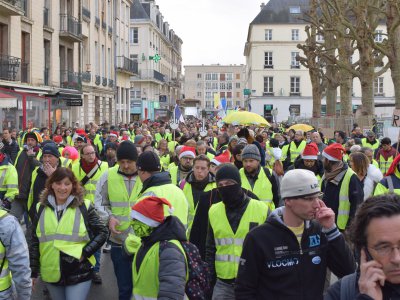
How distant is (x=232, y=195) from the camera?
16.7ft

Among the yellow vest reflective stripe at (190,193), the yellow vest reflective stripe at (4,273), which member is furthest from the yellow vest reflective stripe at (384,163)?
the yellow vest reflective stripe at (4,273)

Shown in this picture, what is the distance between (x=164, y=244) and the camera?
3875 millimetres

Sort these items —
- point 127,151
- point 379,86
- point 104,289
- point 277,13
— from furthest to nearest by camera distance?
point 277,13, point 379,86, point 104,289, point 127,151

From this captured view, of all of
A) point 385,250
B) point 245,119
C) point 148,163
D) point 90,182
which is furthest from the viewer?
point 245,119

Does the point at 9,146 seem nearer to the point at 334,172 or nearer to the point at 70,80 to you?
the point at 334,172

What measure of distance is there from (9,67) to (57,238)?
22.6 meters

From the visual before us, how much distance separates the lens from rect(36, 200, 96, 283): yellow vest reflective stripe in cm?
534

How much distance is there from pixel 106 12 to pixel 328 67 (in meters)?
17.8

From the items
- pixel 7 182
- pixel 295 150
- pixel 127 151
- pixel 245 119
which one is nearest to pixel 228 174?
pixel 127 151

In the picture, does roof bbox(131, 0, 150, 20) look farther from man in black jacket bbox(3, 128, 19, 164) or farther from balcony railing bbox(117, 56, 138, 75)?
→ man in black jacket bbox(3, 128, 19, 164)

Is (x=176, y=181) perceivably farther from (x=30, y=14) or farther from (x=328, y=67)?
(x=328, y=67)

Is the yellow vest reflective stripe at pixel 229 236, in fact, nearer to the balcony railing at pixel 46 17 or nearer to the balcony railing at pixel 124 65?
the balcony railing at pixel 46 17

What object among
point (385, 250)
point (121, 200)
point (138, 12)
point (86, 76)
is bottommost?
point (121, 200)

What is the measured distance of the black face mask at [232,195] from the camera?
5.08 m
